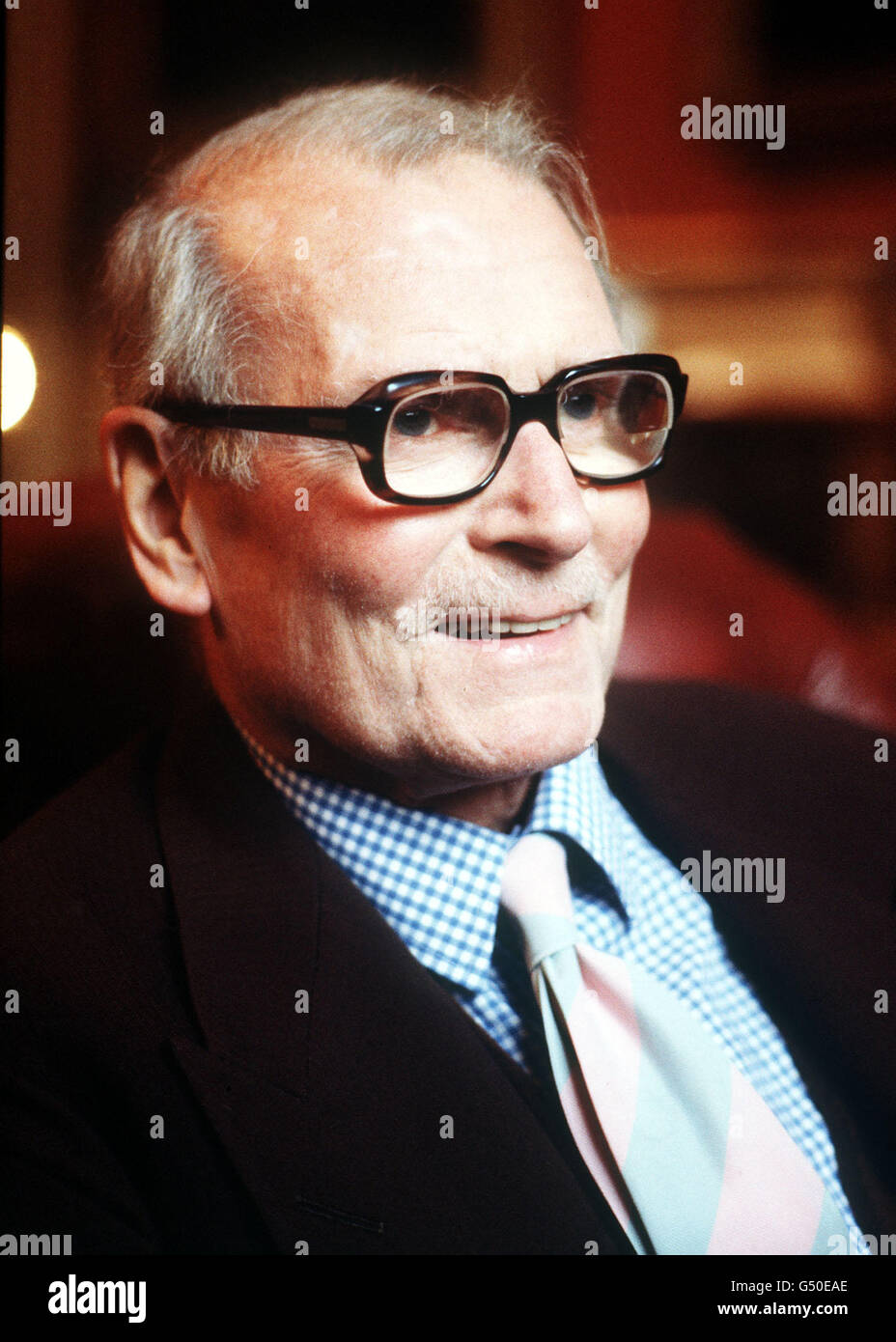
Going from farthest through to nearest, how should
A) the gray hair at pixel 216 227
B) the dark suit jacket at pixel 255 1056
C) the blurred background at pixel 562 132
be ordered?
the blurred background at pixel 562 132 → the gray hair at pixel 216 227 → the dark suit jacket at pixel 255 1056

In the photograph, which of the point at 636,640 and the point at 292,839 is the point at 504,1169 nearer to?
the point at 292,839

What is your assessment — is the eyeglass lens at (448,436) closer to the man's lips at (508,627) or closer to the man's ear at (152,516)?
the man's lips at (508,627)

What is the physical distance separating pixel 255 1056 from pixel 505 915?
9.3 inches

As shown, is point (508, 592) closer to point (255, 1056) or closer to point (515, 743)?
point (515, 743)

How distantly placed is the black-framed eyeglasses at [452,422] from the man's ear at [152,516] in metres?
0.06

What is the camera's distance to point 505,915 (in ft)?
2.82

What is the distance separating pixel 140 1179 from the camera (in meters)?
0.72

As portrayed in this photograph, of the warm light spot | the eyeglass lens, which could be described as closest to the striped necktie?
the eyeglass lens

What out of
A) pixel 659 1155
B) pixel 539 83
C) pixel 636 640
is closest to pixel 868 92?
pixel 539 83

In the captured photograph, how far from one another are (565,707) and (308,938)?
0.27m

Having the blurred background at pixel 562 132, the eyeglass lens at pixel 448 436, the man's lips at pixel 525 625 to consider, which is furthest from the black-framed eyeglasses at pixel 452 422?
the blurred background at pixel 562 132

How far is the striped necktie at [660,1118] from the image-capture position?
74 cm

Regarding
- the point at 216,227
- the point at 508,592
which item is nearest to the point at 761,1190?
the point at 508,592

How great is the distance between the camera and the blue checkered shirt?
838mm
